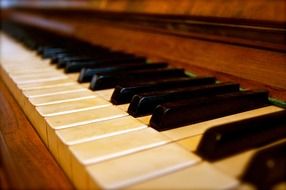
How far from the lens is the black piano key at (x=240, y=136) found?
586 millimetres

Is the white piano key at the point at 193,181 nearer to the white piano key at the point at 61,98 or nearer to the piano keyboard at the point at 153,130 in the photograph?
the piano keyboard at the point at 153,130

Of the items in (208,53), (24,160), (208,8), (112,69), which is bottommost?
(24,160)

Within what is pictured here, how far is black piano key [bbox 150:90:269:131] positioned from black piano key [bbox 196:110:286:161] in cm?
13

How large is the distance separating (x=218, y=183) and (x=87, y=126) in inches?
13.7

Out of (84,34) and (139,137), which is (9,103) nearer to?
(139,137)

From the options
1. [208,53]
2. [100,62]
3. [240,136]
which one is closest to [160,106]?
[240,136]

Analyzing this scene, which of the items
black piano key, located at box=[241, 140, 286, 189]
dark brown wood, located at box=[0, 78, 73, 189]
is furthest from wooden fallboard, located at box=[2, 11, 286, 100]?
dark brown wood, located at box=[0, 78, 73, 189]

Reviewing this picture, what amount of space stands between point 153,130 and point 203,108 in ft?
0.49

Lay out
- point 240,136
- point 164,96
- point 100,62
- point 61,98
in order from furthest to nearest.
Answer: point 100,62 < point 61,98 < point 164,96 < point 240,136

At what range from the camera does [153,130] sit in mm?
709

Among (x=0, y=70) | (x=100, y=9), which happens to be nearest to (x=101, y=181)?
(x=0, y=70)

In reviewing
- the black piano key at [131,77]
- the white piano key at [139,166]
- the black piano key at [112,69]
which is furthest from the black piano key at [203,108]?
the black piano key at [112,69]

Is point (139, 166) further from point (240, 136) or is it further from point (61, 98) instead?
point (61, 98)

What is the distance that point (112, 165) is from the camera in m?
0.56
